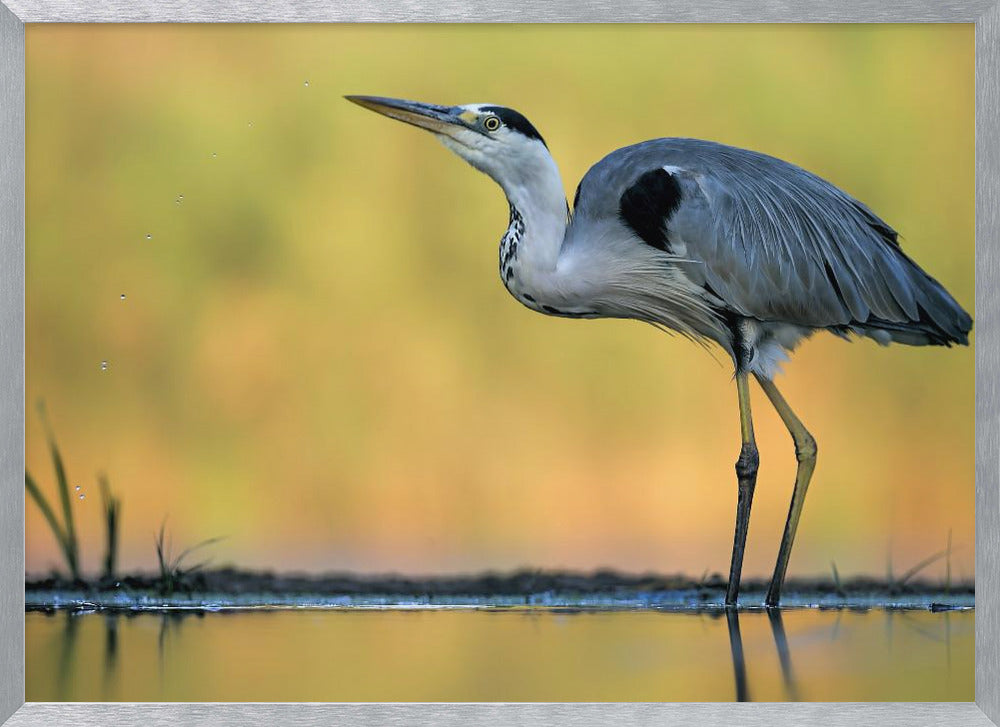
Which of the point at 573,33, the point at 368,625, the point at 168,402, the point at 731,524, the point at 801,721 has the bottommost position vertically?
the point at 801,721

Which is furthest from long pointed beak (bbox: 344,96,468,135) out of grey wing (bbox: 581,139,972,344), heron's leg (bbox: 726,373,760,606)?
heron's leg (bbox: 726,373,760,606)

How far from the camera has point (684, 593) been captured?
2.58 m

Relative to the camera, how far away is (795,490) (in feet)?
8.56

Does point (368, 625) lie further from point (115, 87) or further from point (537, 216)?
point (115, 87)

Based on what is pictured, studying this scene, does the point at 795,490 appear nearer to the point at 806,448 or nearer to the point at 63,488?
the point at 806,448

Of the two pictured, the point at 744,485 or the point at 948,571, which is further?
the point at 744,485

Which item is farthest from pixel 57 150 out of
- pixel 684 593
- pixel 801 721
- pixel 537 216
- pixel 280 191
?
pixel 801 721

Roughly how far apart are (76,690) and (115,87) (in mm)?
1130

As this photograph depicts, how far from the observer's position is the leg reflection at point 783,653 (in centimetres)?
234

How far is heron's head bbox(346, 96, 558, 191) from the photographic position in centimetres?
260

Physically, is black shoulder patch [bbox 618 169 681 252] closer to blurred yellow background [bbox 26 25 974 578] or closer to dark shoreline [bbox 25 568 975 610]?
blurred yellow background [bbox 26 25 974 578]

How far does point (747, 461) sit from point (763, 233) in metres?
0.46

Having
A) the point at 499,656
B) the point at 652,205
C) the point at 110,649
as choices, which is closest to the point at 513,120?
the point at 652,205

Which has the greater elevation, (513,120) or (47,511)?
(513,120)
